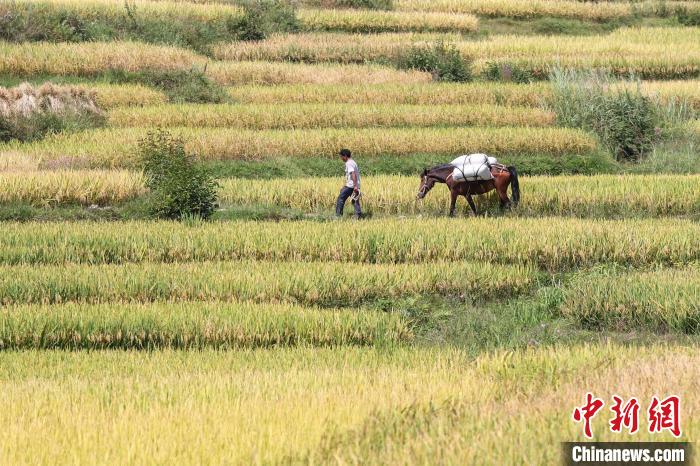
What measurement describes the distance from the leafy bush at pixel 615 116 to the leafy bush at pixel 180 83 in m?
7.28

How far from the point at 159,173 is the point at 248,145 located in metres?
4.06

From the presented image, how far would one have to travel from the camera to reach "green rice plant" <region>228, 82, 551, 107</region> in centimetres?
2420

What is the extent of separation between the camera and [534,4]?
35.9 meters

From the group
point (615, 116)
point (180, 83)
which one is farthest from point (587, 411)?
point (180, 83)

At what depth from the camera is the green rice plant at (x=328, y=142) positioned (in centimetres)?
2006

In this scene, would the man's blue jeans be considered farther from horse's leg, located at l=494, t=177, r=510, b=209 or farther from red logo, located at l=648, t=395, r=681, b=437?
red logo, located at l=648, t=395, r=681, b=437

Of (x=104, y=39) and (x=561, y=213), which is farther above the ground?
(x=104, y=39)

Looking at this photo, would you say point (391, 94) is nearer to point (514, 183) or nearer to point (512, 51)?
point (512, 51)

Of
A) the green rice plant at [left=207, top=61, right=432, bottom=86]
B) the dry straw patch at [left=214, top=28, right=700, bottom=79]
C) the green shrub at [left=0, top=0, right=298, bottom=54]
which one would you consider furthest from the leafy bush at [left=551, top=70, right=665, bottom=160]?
the green shrub at [left=0, top=0, right=298, bottom=54]

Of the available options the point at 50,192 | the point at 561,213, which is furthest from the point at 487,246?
the point at 50,192

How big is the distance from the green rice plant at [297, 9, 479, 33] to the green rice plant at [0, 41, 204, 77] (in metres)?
7.17

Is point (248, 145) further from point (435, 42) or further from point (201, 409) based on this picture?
point (201, 409)

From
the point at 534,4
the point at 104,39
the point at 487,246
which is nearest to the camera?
the point at 487,246

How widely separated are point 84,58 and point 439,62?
8344 millimetres
